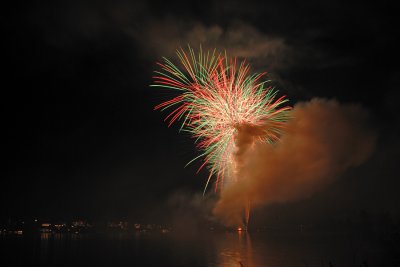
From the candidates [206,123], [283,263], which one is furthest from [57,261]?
[206,123]

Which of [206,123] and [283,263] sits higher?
[206,123]

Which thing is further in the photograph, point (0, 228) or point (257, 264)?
point (0, 228)

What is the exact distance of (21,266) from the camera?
48.3m

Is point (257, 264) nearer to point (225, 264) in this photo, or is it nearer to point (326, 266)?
point (225, 264)

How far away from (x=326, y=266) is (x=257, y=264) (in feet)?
29.5

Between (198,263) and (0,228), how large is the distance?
560 feet

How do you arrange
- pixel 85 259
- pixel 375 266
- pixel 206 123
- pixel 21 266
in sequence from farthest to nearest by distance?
pixel 85 259 → pixel 21 266 → pixel 375 266 → pixel 206 123

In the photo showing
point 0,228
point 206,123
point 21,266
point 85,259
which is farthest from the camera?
point 0,228

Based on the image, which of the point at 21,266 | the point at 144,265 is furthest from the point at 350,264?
the point at 21,266

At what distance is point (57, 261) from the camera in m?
54.6

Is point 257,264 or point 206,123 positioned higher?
point 206,123

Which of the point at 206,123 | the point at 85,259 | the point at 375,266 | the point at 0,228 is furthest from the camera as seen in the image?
the point at 0,228

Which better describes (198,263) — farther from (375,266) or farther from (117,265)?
(375,266)

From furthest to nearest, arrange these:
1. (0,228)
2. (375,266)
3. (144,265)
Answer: (0,228), (144,265), (375,266)
